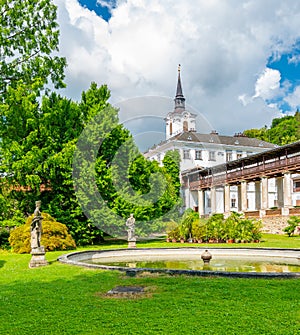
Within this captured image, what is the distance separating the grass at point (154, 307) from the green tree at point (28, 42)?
13.5 metres

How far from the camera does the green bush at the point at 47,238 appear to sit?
62.2 feet

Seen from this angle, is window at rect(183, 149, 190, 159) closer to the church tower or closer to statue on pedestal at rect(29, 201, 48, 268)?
the church tower

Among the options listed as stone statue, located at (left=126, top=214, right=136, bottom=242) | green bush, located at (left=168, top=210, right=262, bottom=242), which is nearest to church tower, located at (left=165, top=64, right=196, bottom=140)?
green bush, located at (left=168, top=210, right=262, bottom=242)

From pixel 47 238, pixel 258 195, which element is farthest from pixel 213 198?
pixel 47 238

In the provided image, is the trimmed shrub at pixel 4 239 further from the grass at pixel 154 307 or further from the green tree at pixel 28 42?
the grass at pixel 154 307

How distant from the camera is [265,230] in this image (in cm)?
3331

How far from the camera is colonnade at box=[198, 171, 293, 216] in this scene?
34625 mm

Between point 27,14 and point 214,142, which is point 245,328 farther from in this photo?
point 214,142

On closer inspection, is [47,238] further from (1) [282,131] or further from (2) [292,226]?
(1) [282,131]

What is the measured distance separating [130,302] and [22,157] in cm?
1533

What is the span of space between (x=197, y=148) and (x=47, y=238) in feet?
133

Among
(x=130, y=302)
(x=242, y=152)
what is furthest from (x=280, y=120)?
(x=130, y=302)

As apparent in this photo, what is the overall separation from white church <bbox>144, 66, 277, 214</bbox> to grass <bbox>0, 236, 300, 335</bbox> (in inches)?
1690

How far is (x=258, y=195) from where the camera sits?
46406 millimetres
